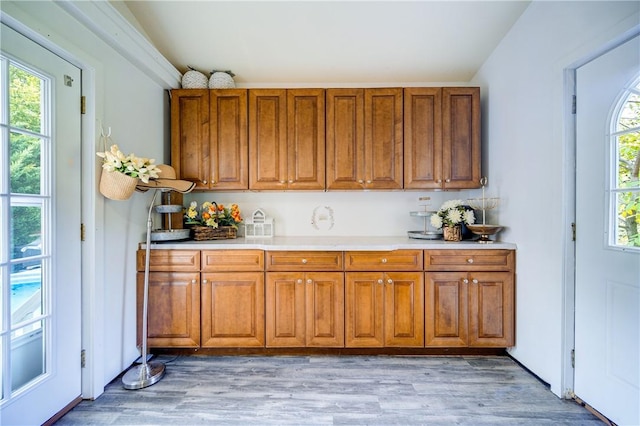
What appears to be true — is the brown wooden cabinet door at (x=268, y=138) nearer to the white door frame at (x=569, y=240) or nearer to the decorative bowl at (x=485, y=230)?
the decorative bowl at (x=485, y=230)

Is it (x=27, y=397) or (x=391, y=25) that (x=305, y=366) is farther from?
(x=391, y=25)

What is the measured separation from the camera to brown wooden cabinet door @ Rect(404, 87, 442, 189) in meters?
2.45

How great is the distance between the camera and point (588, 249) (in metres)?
1.61

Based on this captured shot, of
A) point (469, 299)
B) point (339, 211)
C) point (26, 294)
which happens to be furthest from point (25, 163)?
point (469, 299)

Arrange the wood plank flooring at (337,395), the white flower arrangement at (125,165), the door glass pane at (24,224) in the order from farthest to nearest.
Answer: the white flower arrangement at (125,165) < the wood plank flooring at (337,395) < the door glass pane at (24,224)

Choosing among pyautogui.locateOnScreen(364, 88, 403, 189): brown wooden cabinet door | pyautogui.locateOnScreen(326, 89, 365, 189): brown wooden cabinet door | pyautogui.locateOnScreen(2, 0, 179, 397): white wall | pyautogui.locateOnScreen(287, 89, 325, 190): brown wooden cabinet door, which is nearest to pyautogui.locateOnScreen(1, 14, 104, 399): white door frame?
pyautogui.locateOnScreen(2, 0, 179, 397): white wall

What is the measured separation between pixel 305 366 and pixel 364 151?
187cm

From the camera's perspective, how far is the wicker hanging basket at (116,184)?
1.70 m

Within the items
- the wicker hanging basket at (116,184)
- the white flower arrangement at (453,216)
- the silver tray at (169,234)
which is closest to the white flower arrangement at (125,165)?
the wicker hanging basket at (116,184)

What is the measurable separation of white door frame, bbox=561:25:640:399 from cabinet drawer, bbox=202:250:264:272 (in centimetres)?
209

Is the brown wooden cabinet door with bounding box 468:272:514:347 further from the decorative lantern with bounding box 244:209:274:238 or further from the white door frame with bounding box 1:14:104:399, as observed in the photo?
the white door frame with bounding box 1:14:104:399

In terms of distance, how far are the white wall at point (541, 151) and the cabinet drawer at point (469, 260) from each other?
0.10m

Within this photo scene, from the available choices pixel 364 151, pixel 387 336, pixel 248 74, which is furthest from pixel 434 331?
pixel 248 74

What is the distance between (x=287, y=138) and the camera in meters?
2.49
